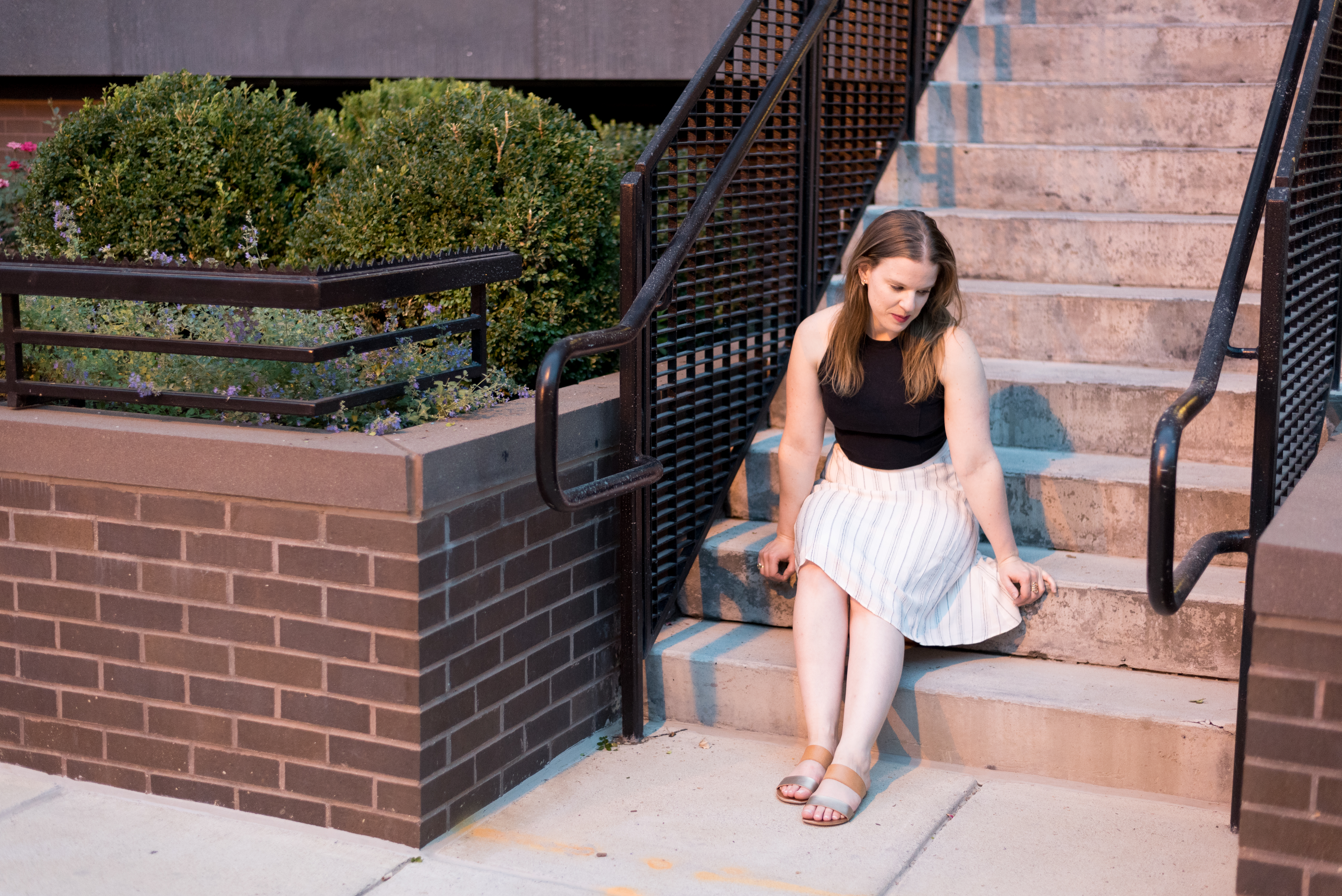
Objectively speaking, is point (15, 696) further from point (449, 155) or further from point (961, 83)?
point (961, 83)

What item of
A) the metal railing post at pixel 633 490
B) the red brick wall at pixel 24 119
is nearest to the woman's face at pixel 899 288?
the metal railing post at pixel 633 490

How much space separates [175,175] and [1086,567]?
3571 mm

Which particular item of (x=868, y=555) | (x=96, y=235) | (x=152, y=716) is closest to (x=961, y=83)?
(x=868, y=555)

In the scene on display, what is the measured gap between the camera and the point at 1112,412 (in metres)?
4.09

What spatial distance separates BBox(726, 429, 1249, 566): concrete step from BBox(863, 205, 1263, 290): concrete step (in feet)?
2.82

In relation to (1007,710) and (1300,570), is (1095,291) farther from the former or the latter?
(1300,570)

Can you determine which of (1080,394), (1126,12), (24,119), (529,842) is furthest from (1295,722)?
(24,119)

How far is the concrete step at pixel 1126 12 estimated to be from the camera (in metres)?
5.35

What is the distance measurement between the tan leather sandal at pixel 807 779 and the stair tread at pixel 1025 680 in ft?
0.91

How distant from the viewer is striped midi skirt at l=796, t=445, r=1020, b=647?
338 cm

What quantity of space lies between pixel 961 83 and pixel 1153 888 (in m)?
3.41

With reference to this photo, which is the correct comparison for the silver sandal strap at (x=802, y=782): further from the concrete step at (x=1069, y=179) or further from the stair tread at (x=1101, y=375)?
the concrete step at (x=1069, y=179)

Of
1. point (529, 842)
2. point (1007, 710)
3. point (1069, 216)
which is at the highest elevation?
point (1069, 216)

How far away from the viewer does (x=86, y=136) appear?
5.30m
